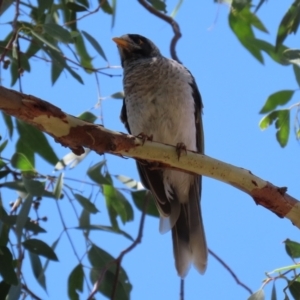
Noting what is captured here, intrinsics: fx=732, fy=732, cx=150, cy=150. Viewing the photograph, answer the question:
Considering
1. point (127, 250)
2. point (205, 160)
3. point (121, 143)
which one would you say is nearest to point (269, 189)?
point (205, 160)

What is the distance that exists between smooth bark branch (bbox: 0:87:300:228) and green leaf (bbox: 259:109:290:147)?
2.42 ft

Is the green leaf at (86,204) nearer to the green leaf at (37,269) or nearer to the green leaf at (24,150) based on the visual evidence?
the green leaf at (37,269)

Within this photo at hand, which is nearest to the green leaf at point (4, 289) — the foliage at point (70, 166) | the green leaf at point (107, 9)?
the foliage at point (70, 166)

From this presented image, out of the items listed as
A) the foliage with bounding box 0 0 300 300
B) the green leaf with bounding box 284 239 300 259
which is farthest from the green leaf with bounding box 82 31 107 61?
the green leaf with bounding box 284 239 300 259

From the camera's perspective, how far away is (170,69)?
131 inches

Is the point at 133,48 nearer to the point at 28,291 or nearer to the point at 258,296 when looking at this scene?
the point at 28,291

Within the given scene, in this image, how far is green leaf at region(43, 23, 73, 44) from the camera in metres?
2.61

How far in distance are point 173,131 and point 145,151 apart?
89cm

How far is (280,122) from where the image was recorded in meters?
2.98

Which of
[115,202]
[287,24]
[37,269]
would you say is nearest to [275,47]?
[287,24]

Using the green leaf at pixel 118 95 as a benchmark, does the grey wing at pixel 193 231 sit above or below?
below

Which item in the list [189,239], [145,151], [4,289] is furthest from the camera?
[189,239]

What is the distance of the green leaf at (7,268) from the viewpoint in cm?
227

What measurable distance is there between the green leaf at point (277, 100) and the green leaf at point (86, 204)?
81cm
